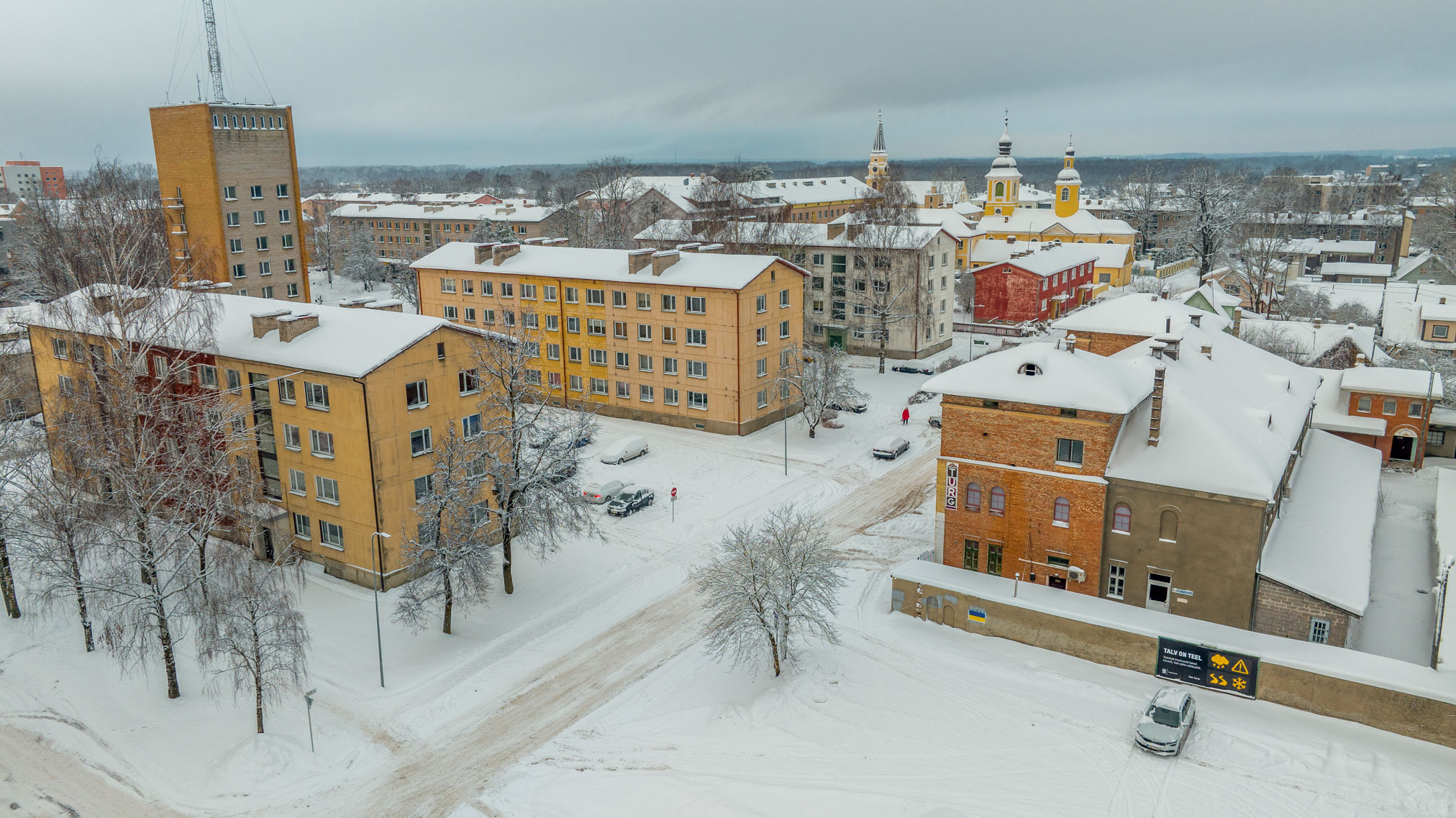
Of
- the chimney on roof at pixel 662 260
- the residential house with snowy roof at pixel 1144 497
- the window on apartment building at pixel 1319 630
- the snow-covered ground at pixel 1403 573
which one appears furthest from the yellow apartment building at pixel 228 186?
the snow-covered ground at pixel 1403 573

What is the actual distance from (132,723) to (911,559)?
93.1 ft

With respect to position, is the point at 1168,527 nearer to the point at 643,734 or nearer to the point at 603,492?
the point at 643,734

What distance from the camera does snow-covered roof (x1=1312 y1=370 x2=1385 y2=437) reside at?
49.1m

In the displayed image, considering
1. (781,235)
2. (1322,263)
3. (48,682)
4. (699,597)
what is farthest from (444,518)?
(1322,263)

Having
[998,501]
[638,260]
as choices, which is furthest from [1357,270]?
[998,501]

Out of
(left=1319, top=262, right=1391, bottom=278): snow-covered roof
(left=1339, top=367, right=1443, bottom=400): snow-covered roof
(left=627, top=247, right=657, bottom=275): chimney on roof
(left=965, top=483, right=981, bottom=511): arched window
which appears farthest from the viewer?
(left=1319, top=262, right=1391, bottom=278): snow-covered roof

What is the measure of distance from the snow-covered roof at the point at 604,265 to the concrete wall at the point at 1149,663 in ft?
81.1

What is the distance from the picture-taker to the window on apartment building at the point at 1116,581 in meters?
32.8

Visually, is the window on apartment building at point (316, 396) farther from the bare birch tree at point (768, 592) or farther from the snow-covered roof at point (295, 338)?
the bare birch tree at point (768, 592)

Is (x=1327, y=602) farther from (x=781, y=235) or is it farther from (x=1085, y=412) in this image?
(x=781, y=235)

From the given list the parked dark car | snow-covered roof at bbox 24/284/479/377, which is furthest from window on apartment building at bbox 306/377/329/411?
the parked dark car

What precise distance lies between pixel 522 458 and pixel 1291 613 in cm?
2804

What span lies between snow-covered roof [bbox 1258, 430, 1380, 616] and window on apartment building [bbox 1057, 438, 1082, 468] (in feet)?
22.6

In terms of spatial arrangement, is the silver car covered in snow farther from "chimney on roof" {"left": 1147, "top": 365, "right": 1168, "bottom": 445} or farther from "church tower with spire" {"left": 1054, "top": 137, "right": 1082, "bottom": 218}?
"church tower with spire" {"left": 1054, "top": 137, "right": 1082, "bottom": 218}
